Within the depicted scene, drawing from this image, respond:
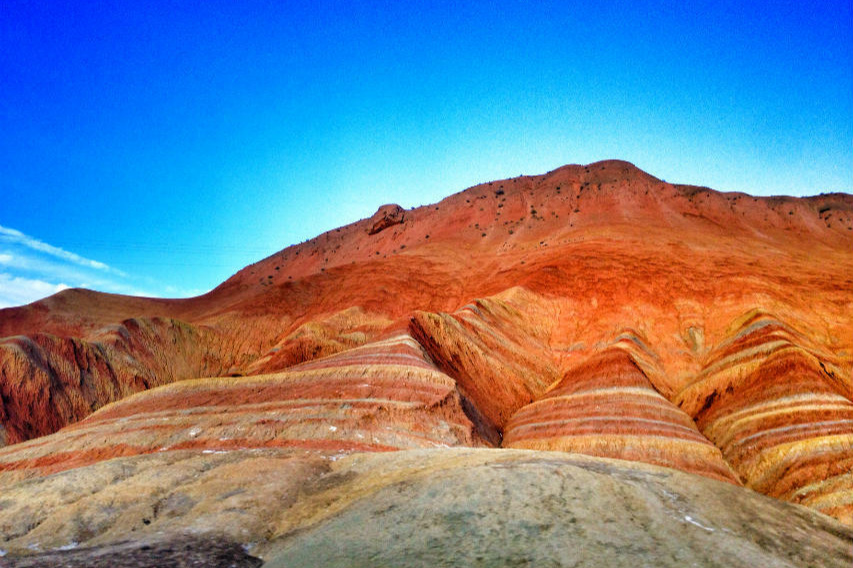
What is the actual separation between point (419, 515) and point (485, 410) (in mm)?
13312

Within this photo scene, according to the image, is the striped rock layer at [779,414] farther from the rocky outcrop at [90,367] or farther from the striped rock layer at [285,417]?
the rocky outcrop at [90,367]

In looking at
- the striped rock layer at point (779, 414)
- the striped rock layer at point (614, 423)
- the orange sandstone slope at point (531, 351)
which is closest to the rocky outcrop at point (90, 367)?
the orange sandstone slope at point (531, 351)

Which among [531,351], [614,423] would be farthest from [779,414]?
[531,351]

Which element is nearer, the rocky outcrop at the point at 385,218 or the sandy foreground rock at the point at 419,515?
the sandy foreground rock at the point at 419,515

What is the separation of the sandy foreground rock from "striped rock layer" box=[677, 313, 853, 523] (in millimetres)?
7535

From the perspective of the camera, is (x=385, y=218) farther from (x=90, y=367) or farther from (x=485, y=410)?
(x=485, y=410)

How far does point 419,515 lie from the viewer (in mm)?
7410

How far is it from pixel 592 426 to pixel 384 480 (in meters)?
11.2

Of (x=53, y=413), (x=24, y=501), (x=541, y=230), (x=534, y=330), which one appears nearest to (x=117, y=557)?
(x=24, y=501)

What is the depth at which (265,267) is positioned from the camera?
6319 cm

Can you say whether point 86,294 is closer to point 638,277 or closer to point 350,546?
point 638,277

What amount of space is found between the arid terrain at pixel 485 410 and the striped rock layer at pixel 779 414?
80 millimetres

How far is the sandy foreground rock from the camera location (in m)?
6.30

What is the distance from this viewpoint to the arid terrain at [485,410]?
722cm
